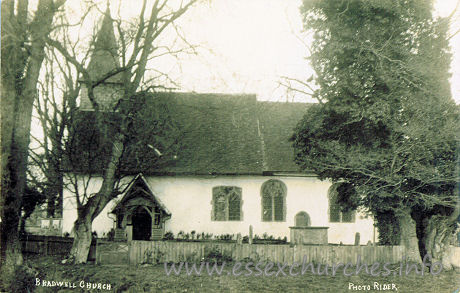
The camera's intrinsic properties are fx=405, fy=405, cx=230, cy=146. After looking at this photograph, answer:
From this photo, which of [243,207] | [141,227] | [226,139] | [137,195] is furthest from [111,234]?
[226,139]

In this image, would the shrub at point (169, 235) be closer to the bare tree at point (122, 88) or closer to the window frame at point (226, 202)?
the window frame at point (226, 202)

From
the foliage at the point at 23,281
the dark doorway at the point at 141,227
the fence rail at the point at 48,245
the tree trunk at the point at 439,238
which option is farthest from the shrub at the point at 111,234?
the tree trunk at the point at 439,238

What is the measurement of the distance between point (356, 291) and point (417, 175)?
13.7ft

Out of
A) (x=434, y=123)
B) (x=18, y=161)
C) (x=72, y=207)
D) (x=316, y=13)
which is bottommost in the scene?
(x=72, y=207)

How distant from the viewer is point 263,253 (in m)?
14.4

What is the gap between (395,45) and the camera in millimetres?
11898

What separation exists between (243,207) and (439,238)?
9.47 m

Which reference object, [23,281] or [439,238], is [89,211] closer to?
[23,281]

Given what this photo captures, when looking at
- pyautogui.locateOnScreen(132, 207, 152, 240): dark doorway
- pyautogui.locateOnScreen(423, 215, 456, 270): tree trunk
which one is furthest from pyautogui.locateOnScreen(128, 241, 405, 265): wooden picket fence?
pyautogui.locateOnScreen(132, 207, 152, 240): dark doorway

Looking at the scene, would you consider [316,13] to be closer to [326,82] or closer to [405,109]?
[326,82]

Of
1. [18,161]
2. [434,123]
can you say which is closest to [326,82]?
[434,123]

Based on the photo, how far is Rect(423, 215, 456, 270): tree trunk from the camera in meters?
13.2

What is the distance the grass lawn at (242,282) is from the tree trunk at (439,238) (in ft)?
3.07

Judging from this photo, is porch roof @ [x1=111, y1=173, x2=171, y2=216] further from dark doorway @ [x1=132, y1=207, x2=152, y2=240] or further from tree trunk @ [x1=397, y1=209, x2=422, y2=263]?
tree trunk @ [x1=397, y1=209, x2=422, y2=263]
